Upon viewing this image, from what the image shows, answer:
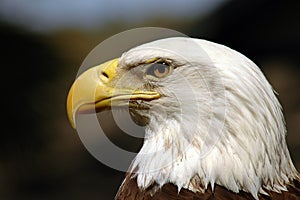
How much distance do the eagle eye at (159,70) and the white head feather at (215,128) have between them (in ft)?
0.09

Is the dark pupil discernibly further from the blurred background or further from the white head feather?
the blurred background

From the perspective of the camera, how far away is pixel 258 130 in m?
3.00

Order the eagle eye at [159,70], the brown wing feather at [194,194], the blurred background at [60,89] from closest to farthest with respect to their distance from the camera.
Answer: the brown wing feather at [194,194]
the eagle eye at [159,70]
the blurred background at [60,89]

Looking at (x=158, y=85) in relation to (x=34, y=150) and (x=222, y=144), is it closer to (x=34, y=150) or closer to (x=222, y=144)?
(x=222, y=144)

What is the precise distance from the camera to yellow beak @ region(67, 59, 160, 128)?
3191 millimetres

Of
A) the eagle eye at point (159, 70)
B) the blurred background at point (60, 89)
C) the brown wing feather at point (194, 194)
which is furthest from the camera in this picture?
the blurred background at point (60, 89)

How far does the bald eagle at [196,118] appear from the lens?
9.78ft

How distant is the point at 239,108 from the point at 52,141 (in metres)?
6.37

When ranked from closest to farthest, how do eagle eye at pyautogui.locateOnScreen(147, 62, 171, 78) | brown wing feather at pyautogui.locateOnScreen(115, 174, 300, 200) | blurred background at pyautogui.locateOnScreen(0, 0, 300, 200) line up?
1. brown wing feather at pyautogui.locateOnScreen(115, 174, 300, 200)
2. eagle eye at pyautogui.locateOnScreen(147, 62, 171, 78)
3. blurred background at pyautogui.locateOnScreen(0, 0, 300, 200)

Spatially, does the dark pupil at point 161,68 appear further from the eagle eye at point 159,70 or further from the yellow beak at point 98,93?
the yellow beak at point 98,93

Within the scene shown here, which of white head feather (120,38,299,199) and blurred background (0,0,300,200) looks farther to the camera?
blurred background (0,0,300,200)

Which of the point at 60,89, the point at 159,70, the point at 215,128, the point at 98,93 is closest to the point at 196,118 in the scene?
the point at 215,128

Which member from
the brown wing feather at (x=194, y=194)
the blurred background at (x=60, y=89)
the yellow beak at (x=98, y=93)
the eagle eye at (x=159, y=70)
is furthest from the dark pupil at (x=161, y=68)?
the blurred background at (x=60, y=89)

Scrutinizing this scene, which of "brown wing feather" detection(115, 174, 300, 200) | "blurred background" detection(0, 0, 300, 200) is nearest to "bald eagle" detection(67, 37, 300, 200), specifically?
"brown wing feather" detection(115, 174, 300, 200)
